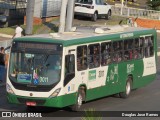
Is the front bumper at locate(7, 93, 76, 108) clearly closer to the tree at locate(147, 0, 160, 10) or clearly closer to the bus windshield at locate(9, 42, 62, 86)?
the bus windshield at locate(9, 42, 62, 86)

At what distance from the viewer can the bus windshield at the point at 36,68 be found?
17969mm

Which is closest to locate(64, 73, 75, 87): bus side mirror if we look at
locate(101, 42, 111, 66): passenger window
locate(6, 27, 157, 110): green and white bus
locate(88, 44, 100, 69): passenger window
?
locate(6, 27, 157, 110): green and white bus

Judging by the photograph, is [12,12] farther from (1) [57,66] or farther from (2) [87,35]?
(1) [57,66]

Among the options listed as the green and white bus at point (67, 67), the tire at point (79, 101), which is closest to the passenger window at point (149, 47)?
the green and white bus at point (67, 67)

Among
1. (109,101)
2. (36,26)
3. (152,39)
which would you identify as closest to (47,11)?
(36,26)

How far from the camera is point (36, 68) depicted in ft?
59.4

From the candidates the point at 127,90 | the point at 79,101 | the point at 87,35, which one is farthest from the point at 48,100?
the point at 127,90

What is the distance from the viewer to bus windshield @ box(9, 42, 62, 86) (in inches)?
707

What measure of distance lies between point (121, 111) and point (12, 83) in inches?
140

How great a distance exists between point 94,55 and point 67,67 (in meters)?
2.08

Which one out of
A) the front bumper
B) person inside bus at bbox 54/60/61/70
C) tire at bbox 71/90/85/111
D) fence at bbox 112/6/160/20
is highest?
person inside bus at bbox 54/60/61/70

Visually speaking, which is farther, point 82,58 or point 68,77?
point 82,58

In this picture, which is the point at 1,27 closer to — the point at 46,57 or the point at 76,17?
the point at 76,17

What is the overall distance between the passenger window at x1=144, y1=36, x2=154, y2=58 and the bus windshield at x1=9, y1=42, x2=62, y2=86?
6795 millimetres
